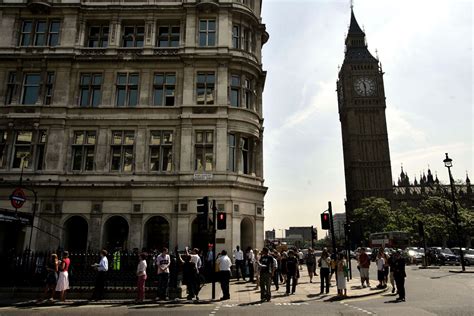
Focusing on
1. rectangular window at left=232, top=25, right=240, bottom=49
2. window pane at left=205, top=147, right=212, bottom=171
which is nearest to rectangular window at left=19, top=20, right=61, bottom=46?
rectangular window at left=232, top=25, right=240, bottom=49

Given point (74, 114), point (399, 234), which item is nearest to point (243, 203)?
point (74, 114)

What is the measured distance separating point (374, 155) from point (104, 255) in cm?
11568

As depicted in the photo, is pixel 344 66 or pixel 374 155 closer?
pixel 374 155

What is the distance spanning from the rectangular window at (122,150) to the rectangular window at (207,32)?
891 centimetres

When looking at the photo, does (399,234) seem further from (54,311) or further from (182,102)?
(54,311)

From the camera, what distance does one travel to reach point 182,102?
25578 millimetres

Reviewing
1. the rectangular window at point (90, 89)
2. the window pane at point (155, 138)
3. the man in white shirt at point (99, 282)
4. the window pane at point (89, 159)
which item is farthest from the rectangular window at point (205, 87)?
the man in white shirt at point (99, 282)

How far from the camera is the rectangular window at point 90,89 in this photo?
85.8ft

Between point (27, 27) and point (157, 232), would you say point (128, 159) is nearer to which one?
point (157, 232)

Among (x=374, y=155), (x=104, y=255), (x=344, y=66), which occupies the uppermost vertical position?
(x=344, y=66)

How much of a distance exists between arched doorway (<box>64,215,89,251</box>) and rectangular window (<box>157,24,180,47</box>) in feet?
47.9

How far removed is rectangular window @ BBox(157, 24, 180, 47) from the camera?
1087 inches

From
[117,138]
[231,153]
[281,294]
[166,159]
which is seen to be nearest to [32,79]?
[117,138]

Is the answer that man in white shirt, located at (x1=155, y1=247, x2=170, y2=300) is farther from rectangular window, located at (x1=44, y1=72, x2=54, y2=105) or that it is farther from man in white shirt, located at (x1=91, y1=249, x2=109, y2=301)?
rectangular window, located at (x1=44, y1=72, x2=54, y2=105)
